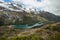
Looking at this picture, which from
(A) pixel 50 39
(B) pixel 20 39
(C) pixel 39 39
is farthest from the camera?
(A) pixel 50 39

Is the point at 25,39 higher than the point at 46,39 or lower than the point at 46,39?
higher

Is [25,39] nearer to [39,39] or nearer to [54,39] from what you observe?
[39,39]

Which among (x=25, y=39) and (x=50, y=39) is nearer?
(x=25, y=39)

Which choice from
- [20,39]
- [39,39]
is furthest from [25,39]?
[39,39]

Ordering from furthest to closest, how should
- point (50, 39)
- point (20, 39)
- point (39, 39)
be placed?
point (50, 39), point (39, 39), point (20, 39)

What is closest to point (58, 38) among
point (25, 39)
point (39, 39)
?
point (39, 39)

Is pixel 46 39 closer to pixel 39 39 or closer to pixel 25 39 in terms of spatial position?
pixel 39 39

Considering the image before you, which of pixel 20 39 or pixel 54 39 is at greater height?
pixel 20 39

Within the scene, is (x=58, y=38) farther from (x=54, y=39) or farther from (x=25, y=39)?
(x=25, y=39)

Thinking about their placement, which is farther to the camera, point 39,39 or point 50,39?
point 50,39
